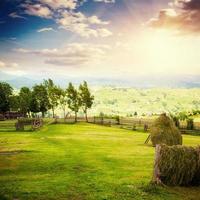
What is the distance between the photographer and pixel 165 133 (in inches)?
1323

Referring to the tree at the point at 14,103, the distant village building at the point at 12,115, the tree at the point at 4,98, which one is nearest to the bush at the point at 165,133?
the distant village building at the point at 12,115

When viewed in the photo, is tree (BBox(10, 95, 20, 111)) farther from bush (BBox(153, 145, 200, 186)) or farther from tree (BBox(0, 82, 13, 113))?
bush (BBox(153, 145, 200, 186))

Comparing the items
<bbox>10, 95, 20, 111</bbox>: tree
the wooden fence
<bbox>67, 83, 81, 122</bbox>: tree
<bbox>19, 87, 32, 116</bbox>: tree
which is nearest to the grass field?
the wooden fence

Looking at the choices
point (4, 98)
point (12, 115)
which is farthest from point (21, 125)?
point (4, 98)

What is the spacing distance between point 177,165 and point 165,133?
16.8 meters

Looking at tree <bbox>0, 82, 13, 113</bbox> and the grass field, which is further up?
tree <bbox>0, 82, 13, 113</bbox>

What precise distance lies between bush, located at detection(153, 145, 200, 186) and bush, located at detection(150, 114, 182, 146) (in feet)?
51.0

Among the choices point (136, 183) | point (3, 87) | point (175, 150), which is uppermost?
point (3, 87)

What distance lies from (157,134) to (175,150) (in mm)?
16867

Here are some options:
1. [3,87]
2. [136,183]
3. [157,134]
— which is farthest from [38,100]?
[136,183]

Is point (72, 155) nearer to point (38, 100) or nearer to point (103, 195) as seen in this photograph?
point (103, 195)

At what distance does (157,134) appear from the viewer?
1332 inches

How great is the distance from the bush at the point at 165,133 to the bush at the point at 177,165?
611 inches

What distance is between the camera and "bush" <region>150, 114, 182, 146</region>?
109ft
